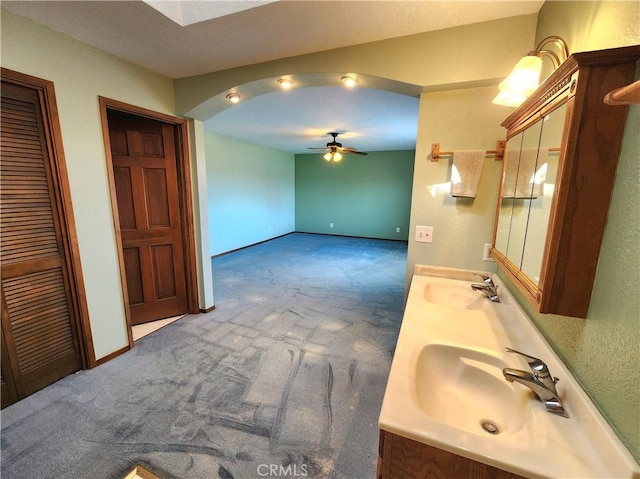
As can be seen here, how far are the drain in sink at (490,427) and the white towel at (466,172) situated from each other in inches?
51.2

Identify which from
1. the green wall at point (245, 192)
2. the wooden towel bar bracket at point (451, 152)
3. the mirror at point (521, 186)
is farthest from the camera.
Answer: the green wall at point (245, 192)

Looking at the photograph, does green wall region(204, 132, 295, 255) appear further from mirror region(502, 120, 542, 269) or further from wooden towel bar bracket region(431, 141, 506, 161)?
mirror region(502, 120, 542, 269)

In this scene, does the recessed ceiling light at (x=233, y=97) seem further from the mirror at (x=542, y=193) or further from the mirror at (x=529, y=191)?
the mirror at (x=542, y=193)

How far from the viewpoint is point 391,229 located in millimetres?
7492

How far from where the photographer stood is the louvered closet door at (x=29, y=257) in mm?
1636

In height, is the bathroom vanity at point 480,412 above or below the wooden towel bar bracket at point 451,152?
below

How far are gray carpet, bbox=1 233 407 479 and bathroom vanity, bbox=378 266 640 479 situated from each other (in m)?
0.78

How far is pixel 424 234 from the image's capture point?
77.7 inches

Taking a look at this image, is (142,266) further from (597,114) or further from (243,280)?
(597,114)

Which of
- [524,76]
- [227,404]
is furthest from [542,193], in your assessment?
[227,404]

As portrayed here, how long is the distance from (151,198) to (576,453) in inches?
130

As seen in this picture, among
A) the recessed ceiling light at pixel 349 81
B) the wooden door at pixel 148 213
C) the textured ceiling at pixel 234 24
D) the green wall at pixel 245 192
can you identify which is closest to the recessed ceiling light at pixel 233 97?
the textured ceiling at pixel 234 24

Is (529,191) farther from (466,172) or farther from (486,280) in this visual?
(486,280)

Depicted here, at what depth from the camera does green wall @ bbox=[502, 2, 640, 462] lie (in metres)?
0.64
